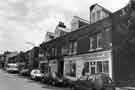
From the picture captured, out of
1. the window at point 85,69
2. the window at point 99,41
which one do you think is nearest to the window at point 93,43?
the window at point 99,41

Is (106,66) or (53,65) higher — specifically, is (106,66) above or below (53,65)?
above

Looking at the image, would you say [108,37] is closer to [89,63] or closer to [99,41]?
[99,41]

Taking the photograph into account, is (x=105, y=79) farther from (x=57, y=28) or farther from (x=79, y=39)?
(x=57, y=28)

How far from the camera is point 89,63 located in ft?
70.0

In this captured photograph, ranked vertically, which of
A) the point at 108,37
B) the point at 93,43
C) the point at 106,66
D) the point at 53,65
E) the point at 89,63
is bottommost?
the point at 53,65

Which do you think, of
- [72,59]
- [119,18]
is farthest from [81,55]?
[119,18]

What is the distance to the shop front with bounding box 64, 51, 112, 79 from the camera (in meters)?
18.4

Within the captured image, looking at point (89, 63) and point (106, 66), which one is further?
point (89, 63)

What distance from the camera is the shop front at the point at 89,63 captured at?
60.3 ft

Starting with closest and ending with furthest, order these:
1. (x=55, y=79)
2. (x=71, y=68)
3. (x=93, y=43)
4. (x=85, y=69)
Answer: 1. (x=55, y=79)
2. (x=93, y=43)
3. (x=85, y=69)
4. (x=71, y=68)

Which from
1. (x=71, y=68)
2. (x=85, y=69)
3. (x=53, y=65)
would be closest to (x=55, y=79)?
(x=85, y=69)

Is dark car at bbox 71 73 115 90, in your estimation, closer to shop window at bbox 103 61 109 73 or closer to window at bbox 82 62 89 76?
shop window at bbox 103 61 109 73

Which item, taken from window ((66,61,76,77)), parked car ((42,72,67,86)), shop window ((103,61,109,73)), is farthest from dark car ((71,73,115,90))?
window ((66,61,76,77))

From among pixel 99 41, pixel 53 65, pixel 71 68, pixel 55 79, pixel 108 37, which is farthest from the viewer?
pixel 53 65
